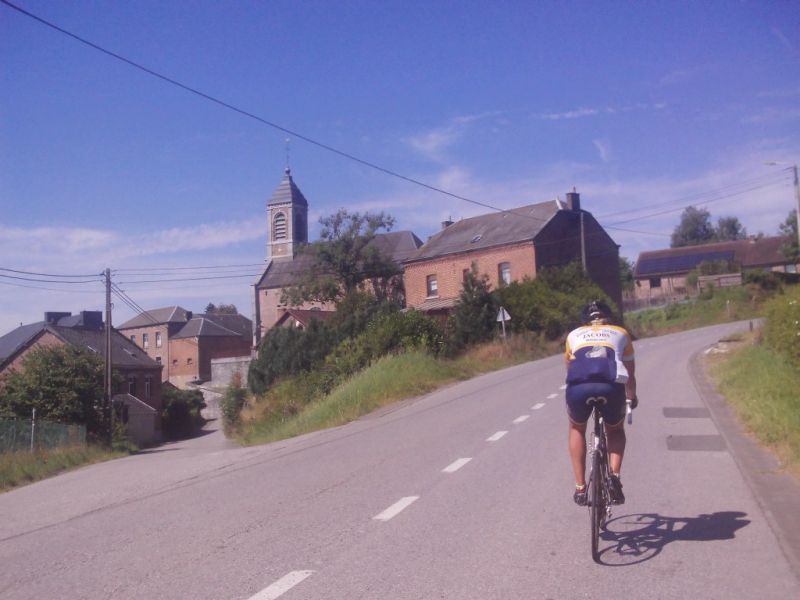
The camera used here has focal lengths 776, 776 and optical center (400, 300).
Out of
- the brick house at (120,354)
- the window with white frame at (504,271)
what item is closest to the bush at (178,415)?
the brick house at (120,354)

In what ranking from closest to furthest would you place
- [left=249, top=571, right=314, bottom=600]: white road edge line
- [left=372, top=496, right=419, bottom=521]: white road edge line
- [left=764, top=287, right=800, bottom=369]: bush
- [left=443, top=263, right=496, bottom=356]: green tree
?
[left=249, top=571, right=314, bottom=600]: white road edge line, [left=372, top=496, right=419, bottom=521]: white road edge line, [left=764, top=287, right=800, bottom=369]: bush, [left=443, top=263, right=496, bottom=356]: green tree

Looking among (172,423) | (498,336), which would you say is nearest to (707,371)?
(498,336)

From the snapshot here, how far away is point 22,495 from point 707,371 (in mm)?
16437

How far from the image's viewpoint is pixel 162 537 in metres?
6.86

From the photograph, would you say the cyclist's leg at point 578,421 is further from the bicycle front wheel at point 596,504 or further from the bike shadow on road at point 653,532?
the bike shadow on road at point 653,532

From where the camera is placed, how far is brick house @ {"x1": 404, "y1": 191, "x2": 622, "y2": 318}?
164ft

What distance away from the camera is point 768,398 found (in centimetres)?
1170

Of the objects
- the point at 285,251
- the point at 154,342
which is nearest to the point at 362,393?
the point at 285,251

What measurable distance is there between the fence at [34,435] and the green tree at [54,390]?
6.16 metres

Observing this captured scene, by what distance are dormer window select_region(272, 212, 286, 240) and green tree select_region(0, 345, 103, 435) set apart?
51.0m

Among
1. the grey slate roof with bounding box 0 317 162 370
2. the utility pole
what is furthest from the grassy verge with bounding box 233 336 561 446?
the grey slate roof with bounding box 0 317 162 370

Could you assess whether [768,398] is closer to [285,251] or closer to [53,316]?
[53,316]

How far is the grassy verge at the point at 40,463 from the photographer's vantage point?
54.5 feet

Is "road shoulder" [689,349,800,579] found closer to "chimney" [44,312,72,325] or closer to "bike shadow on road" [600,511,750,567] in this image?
"bike shadow on road" [600,511,750,567]
